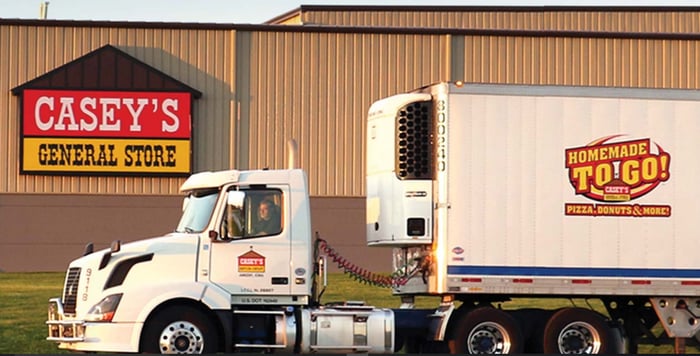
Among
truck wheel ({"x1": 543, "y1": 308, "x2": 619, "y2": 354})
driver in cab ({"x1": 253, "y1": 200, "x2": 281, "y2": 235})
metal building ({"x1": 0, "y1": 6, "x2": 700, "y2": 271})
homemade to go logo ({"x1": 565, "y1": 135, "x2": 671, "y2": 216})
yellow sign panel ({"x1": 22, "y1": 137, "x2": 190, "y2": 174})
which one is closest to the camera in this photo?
driver in cab ({"x1": 253, "y1": 200, "x2": 281, "y2": 235})

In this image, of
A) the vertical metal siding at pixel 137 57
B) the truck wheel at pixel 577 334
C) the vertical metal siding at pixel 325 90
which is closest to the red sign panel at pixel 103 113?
the vertical metal siding at pixel 137 57

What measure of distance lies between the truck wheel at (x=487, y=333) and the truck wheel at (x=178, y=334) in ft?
11.8

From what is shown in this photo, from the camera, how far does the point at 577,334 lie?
2094 centimetres

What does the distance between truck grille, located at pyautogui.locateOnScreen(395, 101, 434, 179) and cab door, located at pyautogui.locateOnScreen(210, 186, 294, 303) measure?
74.7 inches

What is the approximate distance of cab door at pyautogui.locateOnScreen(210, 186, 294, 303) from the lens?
66.4 feet

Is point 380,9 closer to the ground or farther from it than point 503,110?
farther from it

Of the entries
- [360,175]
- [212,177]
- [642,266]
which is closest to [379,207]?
[212,177]

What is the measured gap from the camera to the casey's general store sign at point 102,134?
41.5m

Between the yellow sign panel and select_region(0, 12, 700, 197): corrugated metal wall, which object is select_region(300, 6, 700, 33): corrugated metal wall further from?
the yellow sign panel

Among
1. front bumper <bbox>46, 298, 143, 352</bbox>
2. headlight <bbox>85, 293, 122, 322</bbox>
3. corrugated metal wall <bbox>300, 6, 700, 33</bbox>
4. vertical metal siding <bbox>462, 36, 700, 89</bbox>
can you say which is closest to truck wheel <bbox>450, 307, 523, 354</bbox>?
front bumper <bbox>46, 298, 143, 352</bbox>

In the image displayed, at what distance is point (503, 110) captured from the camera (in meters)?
21.1

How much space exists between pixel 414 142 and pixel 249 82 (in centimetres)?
2193

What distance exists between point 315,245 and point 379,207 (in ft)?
4.04

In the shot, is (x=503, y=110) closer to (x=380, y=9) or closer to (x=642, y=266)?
(x=642, y=266)
